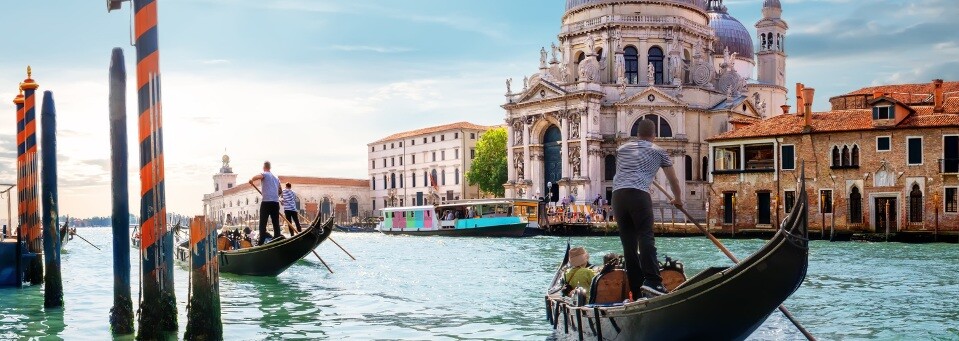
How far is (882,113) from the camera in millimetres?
27344

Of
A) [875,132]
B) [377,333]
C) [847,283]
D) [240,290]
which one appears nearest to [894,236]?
[875,132]

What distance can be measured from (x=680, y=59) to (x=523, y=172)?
27.4ft

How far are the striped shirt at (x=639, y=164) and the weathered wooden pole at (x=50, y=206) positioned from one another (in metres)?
6.54

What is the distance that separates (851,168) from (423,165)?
39.0m

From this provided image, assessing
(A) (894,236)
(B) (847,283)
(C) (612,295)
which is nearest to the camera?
(C) (612,295)

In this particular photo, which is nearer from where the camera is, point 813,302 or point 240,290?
point 813,302

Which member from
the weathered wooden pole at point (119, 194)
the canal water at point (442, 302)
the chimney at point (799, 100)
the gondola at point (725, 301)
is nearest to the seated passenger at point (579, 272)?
the canal water at point (442, 302)

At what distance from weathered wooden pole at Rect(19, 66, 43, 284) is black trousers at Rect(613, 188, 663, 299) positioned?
7323mm

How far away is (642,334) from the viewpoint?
629 centimetres

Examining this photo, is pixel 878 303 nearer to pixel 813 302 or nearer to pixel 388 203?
pixel 813 302

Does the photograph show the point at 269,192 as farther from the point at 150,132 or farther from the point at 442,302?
the point at 150,132

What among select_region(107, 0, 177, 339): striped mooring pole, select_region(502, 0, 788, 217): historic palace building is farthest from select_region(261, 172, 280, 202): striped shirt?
select_region(502, 0, 788, 217): historic palace building

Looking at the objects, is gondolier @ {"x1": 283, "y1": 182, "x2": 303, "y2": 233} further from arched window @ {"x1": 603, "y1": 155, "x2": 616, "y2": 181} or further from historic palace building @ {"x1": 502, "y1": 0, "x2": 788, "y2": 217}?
arched window @ {"x1": 603, "y1": 155, "x2": 616, "y2": 181}

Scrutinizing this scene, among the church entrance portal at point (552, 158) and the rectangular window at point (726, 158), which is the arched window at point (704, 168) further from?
the rectangular window at point (726, 158)
